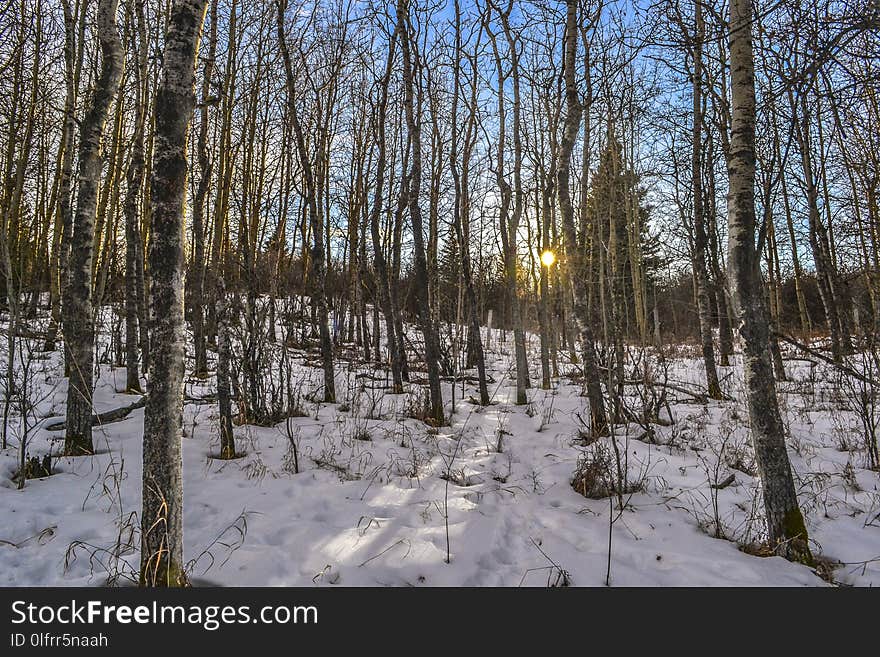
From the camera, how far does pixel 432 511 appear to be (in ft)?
11.7

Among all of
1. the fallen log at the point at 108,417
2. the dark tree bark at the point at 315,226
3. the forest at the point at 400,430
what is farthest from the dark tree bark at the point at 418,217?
the fallen log at the point at 108,417

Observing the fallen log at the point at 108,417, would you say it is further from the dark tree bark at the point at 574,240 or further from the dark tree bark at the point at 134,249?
the dark tree bark at the point at 574,240

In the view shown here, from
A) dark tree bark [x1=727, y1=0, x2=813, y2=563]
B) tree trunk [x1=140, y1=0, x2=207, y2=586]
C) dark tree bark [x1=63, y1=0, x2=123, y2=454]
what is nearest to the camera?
tree trunk [x1=140, y1=0, x2=207, y2=586]

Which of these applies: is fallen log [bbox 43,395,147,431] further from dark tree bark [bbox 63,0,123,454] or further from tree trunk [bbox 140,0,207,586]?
tree trunk [bbox 140,0,207,586]

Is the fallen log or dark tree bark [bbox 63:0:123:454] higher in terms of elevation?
dark tree bark [bbox 63:0:123:454]

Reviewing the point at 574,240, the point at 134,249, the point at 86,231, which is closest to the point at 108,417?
the point at 86,231

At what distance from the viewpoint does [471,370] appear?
13625 mm

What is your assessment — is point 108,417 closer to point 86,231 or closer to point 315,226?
point 86,231

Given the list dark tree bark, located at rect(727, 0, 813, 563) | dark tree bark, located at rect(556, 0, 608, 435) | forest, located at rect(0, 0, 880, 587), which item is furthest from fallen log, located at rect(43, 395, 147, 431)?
dark tree bark, located at rect(727, 0, 813, 563)

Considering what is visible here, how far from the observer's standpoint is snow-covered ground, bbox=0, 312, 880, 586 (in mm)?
2635

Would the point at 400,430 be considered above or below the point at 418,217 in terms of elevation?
below

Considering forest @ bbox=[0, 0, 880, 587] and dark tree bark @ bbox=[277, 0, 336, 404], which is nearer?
forest @ bbox=[0, 0, 880, 587]
